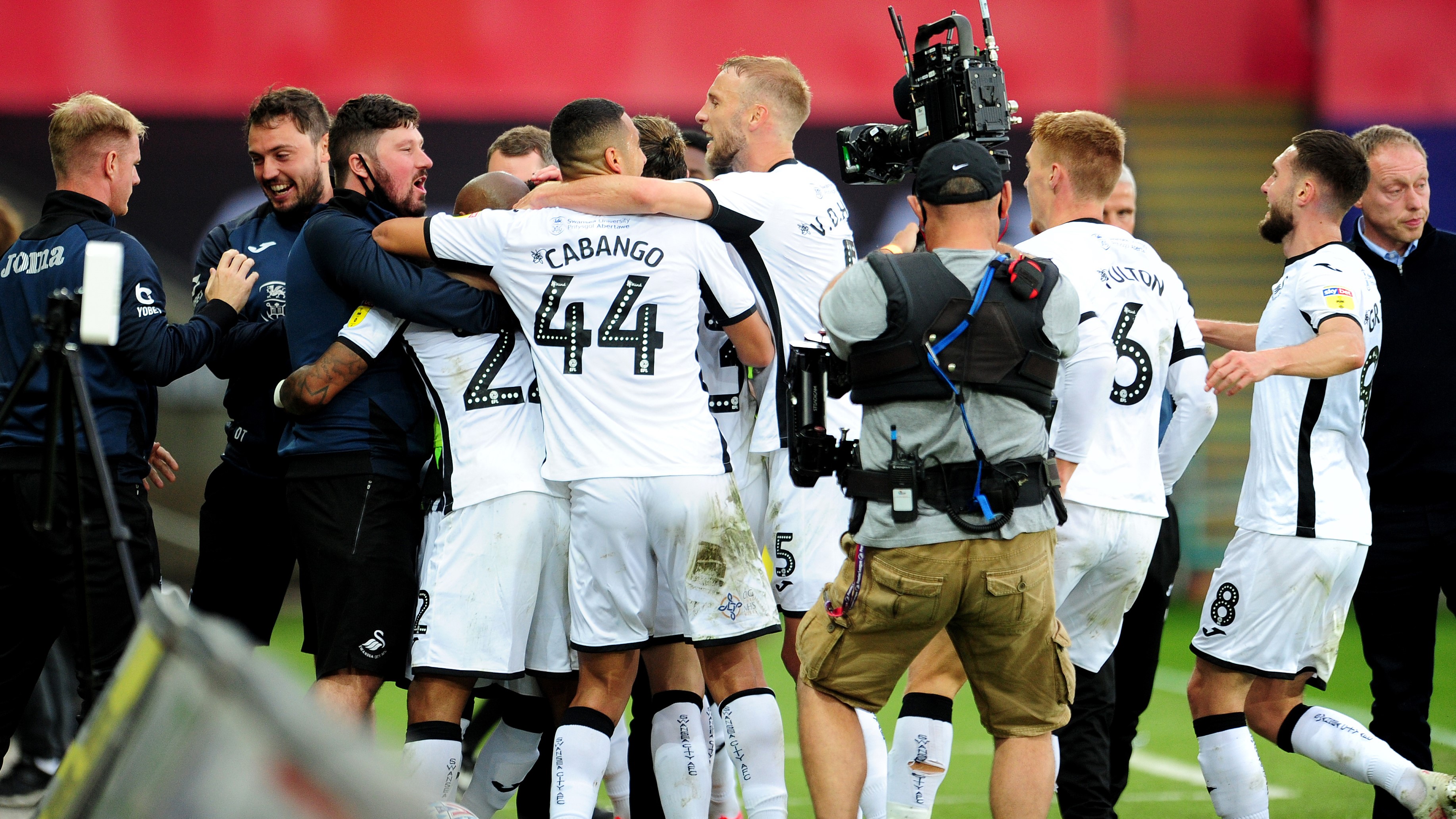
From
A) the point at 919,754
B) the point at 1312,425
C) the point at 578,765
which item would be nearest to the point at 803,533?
the point at 919,754

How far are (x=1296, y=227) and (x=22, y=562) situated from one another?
15.4 ft

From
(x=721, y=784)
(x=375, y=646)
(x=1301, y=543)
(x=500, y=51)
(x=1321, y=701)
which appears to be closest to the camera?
(x=375, y=646)

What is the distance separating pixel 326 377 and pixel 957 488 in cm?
204

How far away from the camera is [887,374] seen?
11.8ft

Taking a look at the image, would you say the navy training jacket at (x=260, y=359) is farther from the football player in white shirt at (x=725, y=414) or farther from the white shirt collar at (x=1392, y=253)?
the white shirt collar at (x=1392, y=253)

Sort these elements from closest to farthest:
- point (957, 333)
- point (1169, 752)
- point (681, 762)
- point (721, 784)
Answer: point (957, 333)
point (681, 762)
point (721, 784)
point (1169, 752)

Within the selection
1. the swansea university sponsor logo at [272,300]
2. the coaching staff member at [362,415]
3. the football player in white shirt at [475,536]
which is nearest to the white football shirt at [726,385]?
the football player in white shirt at [475,536]

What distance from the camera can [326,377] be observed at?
4277 millimetres

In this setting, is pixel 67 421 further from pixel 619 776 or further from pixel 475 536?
pixel 619 776

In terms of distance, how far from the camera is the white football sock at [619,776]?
4.86 metres

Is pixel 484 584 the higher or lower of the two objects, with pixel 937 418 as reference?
lower

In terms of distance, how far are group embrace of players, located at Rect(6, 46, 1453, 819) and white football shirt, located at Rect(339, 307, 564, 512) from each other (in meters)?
0.01

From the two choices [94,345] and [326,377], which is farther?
[94,345]

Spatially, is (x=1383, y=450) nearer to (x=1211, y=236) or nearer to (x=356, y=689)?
(x=356, y=689)
